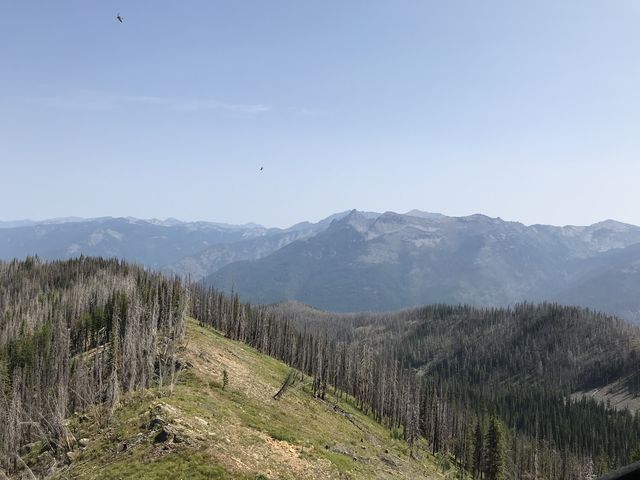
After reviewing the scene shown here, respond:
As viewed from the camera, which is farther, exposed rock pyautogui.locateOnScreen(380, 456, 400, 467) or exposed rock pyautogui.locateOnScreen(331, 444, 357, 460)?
exposed rock pyautogui.locateOnScreen(380, 456, 400, 467)

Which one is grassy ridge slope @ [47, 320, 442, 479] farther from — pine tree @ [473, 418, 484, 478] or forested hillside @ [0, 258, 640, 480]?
pine tree @ [473, 418, 484, 478]

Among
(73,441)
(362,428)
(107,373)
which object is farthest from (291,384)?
(73,441)

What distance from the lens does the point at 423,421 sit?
159 meters

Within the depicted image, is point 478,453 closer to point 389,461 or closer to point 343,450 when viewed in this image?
point 389,461

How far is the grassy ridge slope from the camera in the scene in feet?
141

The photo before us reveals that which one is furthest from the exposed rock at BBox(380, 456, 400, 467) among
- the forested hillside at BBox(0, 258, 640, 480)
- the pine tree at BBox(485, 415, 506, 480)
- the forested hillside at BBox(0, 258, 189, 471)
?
the pine tree at BBox(485, 415, 506, 480)

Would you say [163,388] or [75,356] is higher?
[163,388]

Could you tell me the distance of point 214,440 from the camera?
159 ft

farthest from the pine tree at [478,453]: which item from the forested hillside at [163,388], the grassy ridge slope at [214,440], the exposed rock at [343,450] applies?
the exposed rock at [343,450]

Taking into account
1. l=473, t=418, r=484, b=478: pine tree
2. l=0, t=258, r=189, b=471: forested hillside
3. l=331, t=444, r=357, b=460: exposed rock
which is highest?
l=0, t=258, r=189, b=471: forested hillside

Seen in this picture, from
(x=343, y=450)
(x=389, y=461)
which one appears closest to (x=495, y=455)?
(x=389, y=461)

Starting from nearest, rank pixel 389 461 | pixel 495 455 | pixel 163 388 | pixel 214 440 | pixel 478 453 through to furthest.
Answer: pixel 214 440 → pixel 163 388 → pixel 389 461 → pixel 495 455 → pixel 478 453

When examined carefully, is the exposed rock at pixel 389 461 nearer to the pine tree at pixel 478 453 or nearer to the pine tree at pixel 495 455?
the pine tree at pixel 495 455

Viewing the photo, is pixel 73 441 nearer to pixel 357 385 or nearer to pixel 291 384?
pixel 291 384
